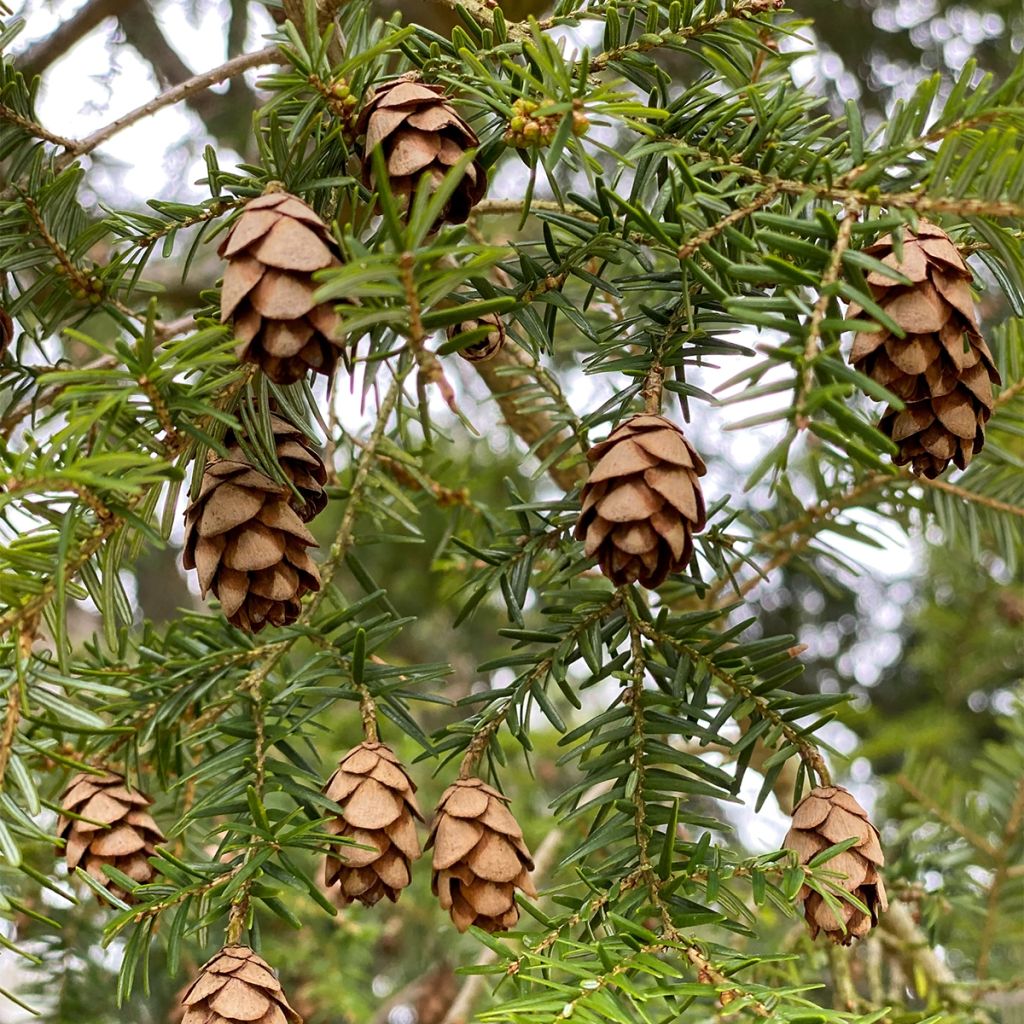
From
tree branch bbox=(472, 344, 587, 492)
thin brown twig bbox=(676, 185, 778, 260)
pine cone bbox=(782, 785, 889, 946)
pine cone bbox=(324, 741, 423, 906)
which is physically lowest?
pine cone bbox=(782, 785, 889, 946)

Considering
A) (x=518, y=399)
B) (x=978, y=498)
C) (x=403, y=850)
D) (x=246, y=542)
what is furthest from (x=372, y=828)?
(x=978, y=498)

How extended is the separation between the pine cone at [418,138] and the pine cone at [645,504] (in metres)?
0.12

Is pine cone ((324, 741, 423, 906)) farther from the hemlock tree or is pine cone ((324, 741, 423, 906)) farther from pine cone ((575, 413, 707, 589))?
pine cone ((575, 413, 707, 589))

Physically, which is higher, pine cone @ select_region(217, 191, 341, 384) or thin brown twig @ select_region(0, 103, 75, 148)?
thin brown twig @ select_region(0, 103, 75, 148)

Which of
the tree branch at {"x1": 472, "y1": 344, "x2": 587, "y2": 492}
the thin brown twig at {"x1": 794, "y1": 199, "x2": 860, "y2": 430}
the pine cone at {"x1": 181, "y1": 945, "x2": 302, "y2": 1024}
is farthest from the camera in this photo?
the tree branch at {"x1": 472, "y1": 344, "x2": 587, "y2": 492}

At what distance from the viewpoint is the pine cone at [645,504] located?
15.6 inches

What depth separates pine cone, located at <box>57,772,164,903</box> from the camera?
1.77 feet

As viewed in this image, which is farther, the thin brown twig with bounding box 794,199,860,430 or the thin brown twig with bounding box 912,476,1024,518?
the thin brown twig with bounding box 912,476,1024,518

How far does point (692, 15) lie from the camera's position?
499mm

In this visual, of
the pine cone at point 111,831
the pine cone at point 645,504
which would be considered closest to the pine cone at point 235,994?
the pine cone at point 111,831

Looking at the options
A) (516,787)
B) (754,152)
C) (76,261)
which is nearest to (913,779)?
(516,787)

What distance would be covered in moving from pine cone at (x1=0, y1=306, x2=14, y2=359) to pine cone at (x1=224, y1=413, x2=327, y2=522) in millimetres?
171

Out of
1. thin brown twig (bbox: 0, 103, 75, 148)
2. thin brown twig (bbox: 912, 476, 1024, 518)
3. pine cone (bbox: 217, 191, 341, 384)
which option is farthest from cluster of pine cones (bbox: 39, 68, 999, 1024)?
thin brown twig (bbox: 912, 476, 1024, 518)

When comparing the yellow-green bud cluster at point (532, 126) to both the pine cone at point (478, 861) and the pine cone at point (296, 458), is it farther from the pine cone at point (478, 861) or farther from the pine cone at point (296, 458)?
the pine cone at point (478, 861)
